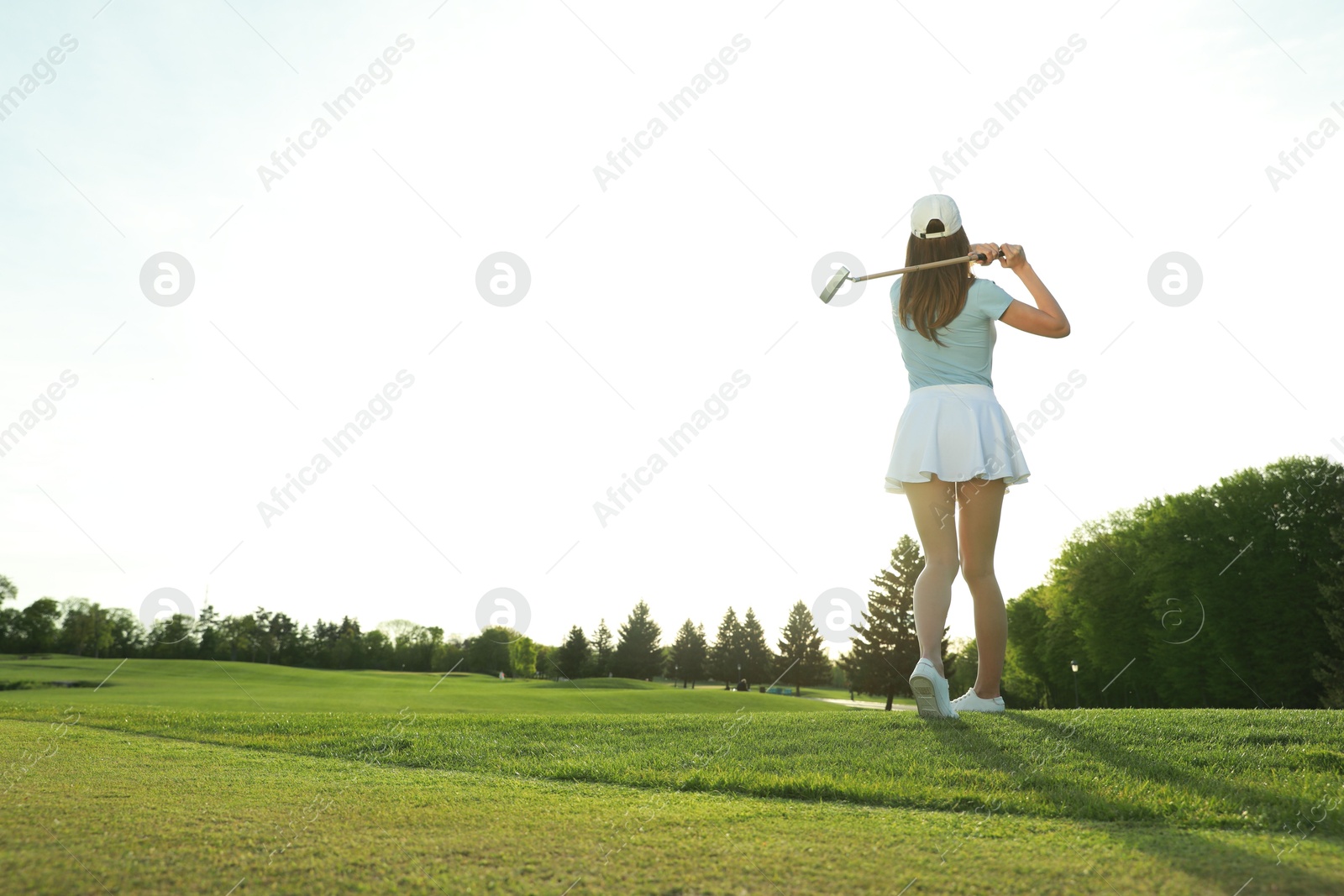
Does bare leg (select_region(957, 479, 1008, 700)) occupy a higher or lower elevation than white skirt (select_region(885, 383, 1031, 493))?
lower

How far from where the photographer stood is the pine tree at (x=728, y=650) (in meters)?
88.3

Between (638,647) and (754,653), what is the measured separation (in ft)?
49.3

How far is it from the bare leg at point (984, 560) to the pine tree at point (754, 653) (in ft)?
279

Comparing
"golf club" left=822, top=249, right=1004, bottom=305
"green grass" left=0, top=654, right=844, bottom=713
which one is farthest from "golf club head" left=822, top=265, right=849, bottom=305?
"green grass" left=0, top=654, right=844, bottom=713

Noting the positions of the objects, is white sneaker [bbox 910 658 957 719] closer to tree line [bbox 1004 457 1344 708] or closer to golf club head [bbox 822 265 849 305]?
golf club head [bbox 822 265 849 305]

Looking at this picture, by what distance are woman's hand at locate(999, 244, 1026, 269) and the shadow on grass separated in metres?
3.01

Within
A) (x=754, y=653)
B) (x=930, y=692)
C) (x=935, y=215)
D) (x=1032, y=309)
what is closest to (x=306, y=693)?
(x=930, y=692)

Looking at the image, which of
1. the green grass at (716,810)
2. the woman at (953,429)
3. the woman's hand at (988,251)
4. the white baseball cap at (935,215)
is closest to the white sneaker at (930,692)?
the woman at (953,429)

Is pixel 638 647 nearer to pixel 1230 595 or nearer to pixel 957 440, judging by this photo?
pixel 1230 595

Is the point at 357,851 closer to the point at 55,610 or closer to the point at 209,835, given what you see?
the point at 209,835

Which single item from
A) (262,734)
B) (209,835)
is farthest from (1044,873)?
(262,734)

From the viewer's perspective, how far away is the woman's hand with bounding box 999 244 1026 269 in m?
5.38

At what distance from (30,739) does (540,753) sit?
12.9 ft

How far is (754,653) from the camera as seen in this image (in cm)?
8925
